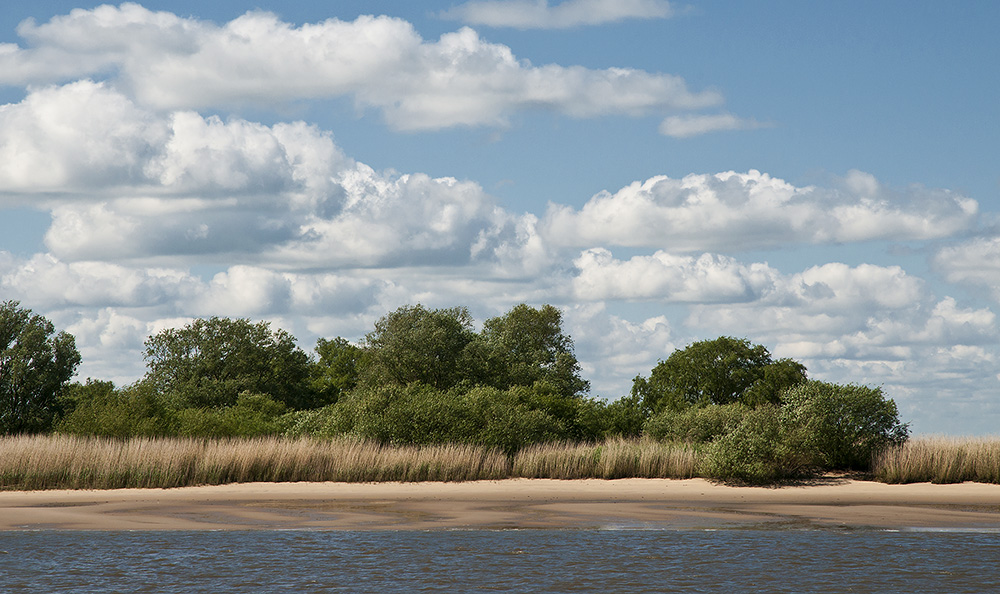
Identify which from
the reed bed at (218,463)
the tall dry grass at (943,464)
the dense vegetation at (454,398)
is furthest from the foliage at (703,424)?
the reed bed at (218,463)

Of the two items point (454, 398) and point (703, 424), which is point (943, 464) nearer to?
point (703, 424)

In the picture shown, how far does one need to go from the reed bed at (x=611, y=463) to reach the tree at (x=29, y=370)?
1109 inches

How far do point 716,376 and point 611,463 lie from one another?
19960mm

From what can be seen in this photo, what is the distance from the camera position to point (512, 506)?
25.3 meters

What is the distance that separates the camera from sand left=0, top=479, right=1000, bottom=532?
21.9 metres

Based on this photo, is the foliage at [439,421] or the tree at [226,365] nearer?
the foliage at [439,421]

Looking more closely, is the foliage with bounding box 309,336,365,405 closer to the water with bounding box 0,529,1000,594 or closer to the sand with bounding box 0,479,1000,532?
the sand with bounding box 0,479,1000,532

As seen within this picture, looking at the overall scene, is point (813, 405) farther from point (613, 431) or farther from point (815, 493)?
point (613, 431)

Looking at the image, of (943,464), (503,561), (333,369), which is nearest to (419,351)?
(333,369)

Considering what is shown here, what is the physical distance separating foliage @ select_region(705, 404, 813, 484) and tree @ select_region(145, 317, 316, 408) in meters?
35.7

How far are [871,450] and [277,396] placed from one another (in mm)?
40379

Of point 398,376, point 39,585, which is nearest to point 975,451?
point 39,585

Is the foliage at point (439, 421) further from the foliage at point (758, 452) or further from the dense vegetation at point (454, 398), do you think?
the foliage at point (758, 452)

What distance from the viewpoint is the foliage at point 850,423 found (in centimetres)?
2969
